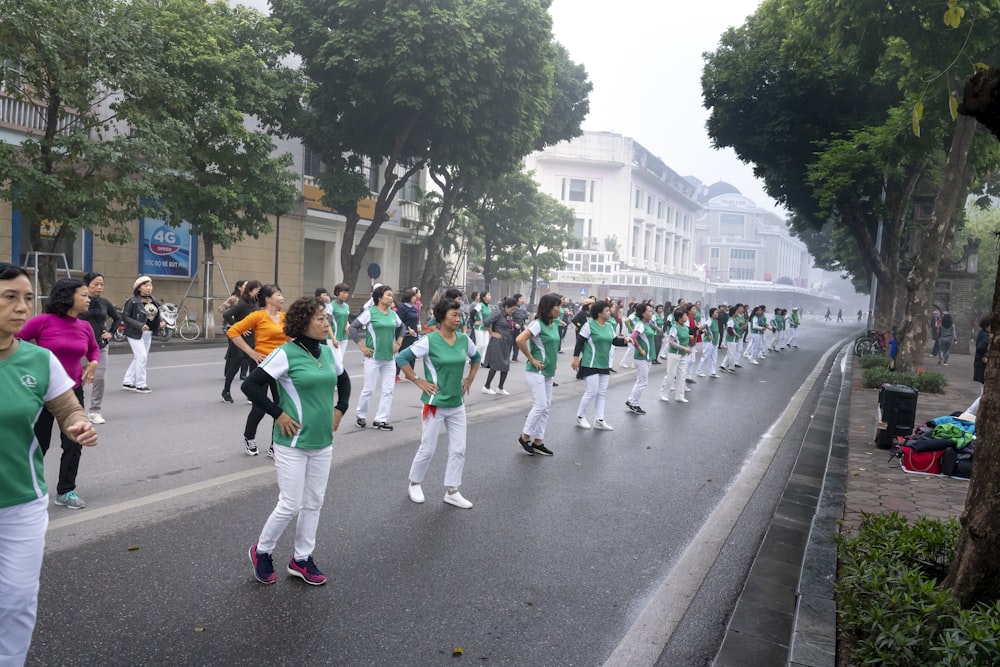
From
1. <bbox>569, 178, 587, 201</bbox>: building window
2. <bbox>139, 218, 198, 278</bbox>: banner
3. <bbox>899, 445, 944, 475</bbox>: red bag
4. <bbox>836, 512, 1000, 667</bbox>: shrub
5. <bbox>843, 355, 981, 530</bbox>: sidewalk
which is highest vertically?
<bbox>569, 178, 587, 201</bbox>: building window

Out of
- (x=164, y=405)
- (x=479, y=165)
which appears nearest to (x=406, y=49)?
(x=479, y=165)

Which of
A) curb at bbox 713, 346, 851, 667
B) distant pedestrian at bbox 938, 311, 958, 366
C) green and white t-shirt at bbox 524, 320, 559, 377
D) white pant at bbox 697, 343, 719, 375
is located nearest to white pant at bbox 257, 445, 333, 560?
curb at bbox 713, 346, 851, 667

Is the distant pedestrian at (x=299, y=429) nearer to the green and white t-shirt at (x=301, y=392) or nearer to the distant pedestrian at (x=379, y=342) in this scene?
the green and white t-shirt at (x=301, y=392)

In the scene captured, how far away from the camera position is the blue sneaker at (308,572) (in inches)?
179

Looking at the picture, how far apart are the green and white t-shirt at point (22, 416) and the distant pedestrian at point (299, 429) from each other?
141 centimetres

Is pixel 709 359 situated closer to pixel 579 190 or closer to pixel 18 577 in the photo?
pixel 18 577

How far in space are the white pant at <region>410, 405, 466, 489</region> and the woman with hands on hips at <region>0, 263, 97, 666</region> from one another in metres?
3.50

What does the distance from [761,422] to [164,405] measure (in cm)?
864

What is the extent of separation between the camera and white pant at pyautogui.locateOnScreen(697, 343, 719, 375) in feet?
60.6

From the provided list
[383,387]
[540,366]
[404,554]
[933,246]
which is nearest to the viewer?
[404,554]

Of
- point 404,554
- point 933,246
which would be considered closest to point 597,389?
point 404,554

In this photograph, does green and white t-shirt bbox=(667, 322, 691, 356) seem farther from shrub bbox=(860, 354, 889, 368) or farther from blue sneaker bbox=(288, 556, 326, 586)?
blue sneaker bbox=(288, 556, 326, 586)

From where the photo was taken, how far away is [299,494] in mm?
4539

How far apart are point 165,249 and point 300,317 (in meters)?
22.3
